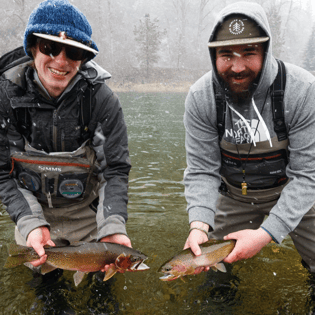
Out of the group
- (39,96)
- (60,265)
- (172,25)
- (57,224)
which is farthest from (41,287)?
(172,25)

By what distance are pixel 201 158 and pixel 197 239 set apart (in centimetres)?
80

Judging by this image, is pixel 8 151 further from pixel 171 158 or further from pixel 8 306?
pixel 171 158

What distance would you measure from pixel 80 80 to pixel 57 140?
598 mm

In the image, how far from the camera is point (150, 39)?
44750 millimetres

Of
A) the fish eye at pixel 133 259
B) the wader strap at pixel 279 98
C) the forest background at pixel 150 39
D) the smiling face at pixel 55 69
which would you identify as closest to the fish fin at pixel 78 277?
the fish eye at pixel 133 259

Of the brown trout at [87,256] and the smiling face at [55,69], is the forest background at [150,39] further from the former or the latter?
the brown trout at [87,256]

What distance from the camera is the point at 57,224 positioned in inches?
131

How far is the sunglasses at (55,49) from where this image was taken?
8.63 feet

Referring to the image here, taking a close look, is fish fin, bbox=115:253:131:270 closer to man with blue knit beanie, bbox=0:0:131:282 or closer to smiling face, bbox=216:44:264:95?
man with blue knit beanie, bbox=0:0:131:282

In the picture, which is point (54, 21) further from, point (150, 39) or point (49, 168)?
point (150, 39)

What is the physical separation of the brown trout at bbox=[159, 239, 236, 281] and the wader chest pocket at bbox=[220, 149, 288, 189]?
0.71 m

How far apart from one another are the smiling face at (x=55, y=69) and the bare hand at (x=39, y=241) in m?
1.26

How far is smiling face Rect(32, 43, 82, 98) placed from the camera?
2693mm

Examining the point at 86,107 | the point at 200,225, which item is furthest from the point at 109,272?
the point at 86,107
